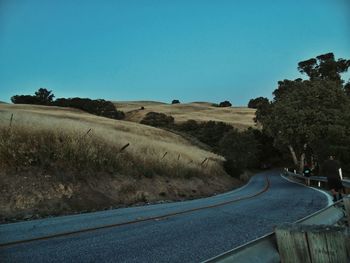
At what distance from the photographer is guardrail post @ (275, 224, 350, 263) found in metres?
3.92

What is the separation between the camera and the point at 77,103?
102 metres

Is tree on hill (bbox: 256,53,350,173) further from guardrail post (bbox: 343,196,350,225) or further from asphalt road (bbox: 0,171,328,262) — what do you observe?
guardrail post (bbox: 343,196,350,225)

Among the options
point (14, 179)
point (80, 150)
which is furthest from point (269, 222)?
point (80, 150)

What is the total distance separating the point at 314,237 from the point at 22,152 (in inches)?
577

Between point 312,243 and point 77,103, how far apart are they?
334 feet

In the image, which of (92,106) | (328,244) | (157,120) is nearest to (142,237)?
(328,244)

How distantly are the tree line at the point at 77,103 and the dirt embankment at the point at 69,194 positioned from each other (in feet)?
266

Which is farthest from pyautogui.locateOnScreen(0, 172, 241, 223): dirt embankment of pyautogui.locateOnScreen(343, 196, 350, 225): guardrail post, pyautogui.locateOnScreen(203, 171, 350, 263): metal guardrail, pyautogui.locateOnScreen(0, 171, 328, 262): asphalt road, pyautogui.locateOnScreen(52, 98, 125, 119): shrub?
pyautogui.locateOnScreen(52, 98, 125, 119): shrub

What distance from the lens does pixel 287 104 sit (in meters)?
35.6

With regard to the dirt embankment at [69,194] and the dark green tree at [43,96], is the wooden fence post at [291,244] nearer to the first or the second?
the dirt embankment at [69,194]

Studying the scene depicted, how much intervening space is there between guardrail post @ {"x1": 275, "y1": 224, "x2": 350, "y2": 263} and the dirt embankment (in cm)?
1064

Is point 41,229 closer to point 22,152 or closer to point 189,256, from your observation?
point 189,256

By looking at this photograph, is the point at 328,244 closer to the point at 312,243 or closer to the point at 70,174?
the point at 312,243

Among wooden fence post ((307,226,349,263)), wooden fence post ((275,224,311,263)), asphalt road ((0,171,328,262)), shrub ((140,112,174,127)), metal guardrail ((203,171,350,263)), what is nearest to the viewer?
metal guardrail ((203,171,350,263))
